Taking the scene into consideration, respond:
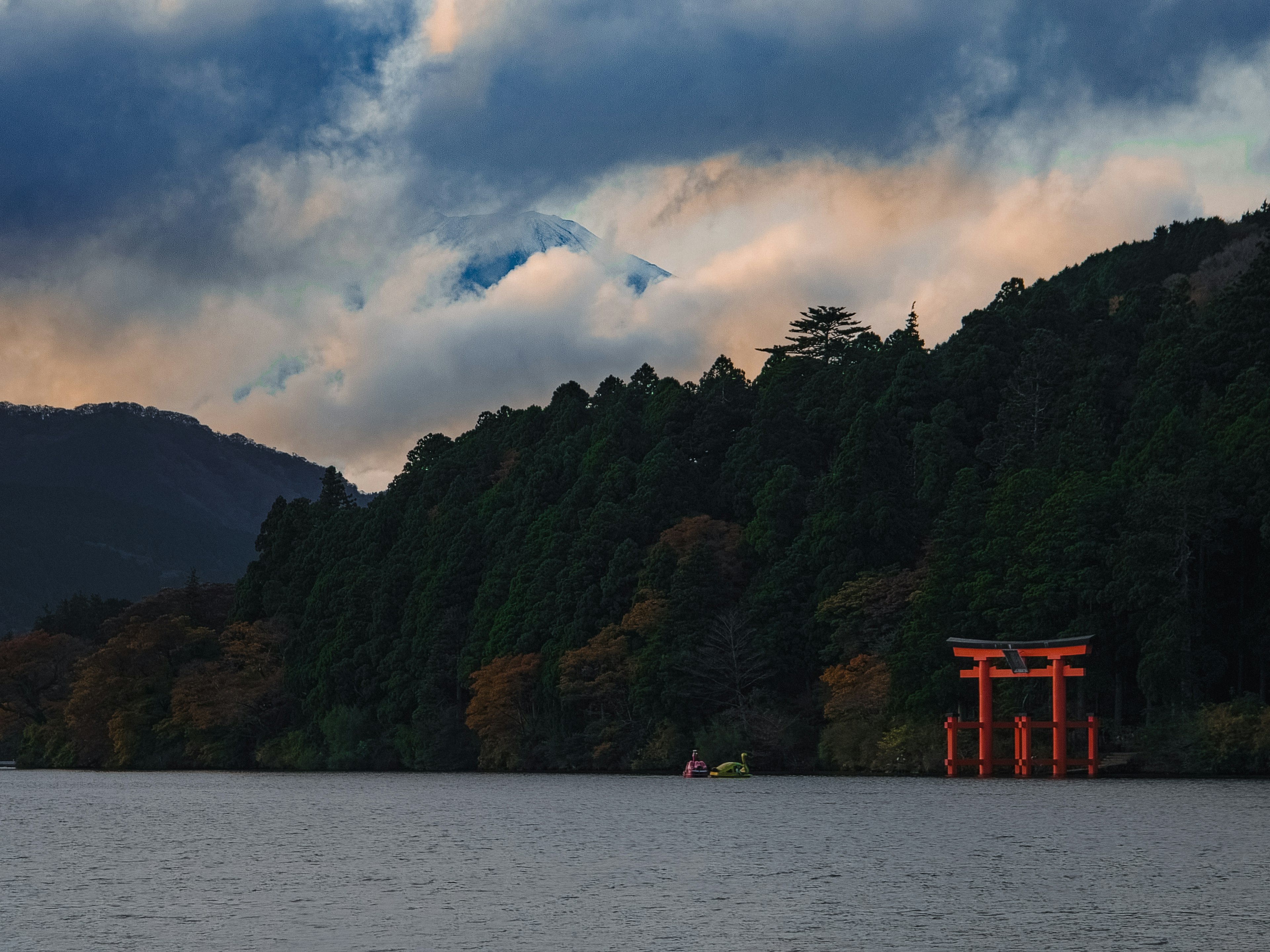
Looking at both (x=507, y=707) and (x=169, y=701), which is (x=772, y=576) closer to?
(x=507, y=707)

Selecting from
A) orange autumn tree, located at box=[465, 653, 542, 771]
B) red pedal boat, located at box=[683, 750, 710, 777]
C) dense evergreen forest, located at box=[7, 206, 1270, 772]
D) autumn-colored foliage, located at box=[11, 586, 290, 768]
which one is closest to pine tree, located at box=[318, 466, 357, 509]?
dense evergreen forest, located at box=[7, 206, 1270, 772]

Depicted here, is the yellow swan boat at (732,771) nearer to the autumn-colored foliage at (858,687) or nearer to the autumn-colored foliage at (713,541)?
the autumn-colored foliage at (858,687)

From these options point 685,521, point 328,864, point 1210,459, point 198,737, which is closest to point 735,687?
point 685,521

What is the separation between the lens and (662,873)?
3095cm

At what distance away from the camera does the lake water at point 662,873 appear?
22.7 metres

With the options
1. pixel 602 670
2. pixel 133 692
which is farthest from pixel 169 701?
pixel 602 670

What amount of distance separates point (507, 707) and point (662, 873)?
60.1 meters

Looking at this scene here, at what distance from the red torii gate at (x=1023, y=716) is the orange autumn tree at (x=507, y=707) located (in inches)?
1089

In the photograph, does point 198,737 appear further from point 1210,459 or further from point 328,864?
point 328,864

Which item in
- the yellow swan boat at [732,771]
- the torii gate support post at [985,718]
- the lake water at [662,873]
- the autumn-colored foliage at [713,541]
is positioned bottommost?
the lake water at [662,873]

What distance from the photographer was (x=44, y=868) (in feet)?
108

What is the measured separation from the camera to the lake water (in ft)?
74.3

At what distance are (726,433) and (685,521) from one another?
14.0 m

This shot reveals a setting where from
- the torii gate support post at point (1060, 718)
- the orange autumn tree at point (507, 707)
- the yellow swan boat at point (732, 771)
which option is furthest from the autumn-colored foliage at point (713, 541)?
the torii gate support post at point (1060, 718)
